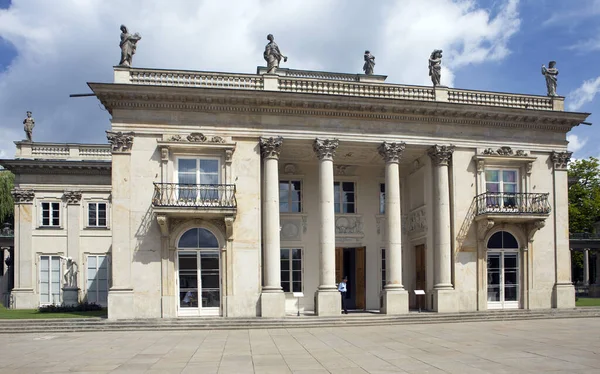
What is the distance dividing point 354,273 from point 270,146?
815 cm

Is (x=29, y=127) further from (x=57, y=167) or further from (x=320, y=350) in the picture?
(x=320, y=350)

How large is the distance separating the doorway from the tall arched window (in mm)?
5657

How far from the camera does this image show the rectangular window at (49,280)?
1302 inches

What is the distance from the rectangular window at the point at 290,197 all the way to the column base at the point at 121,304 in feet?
26.5

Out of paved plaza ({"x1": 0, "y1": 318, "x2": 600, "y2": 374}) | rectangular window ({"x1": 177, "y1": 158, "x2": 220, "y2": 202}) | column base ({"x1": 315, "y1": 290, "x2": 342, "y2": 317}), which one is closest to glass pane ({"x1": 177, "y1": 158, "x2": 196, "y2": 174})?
rectangular window ({"x1": 177, "y1": 158, "x2": 220, "y2": 202})

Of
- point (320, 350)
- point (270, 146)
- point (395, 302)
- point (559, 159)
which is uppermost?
point (270, 146)

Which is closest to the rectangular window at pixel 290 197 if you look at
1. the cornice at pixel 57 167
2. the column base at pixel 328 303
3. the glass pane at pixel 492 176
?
the column base at pixel 328 303

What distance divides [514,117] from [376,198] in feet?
23.7

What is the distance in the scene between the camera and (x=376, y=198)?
87.1ft

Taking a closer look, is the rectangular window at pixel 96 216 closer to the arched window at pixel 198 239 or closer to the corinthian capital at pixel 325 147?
the arched window at pixel 198 239

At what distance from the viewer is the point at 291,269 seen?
24969 mm

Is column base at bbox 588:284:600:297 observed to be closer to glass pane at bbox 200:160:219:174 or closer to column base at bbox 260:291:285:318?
column base at bbox 260:291:285:318

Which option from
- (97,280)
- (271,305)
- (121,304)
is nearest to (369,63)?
(271,305)

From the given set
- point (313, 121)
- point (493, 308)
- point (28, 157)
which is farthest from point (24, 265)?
point (493, 308)
